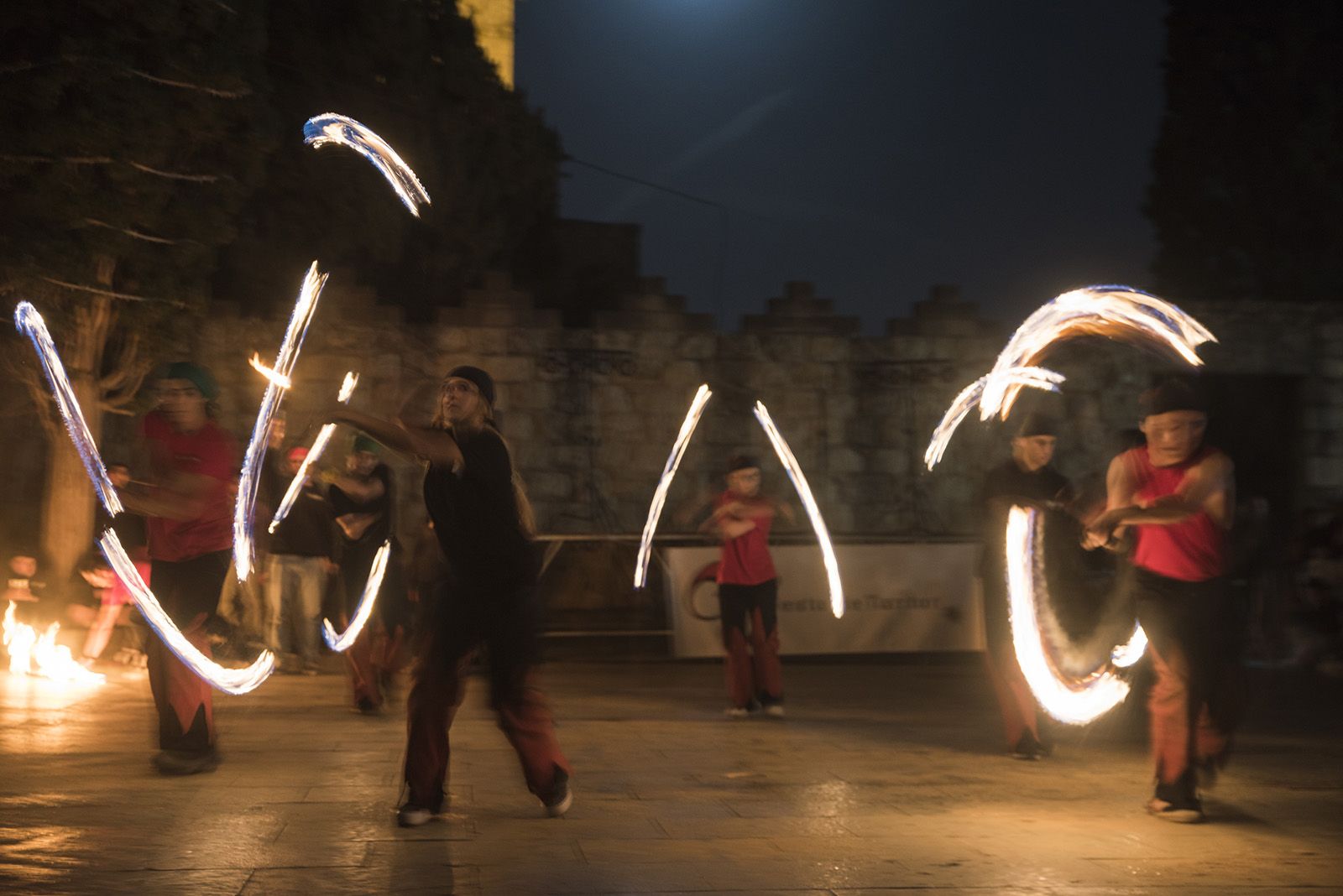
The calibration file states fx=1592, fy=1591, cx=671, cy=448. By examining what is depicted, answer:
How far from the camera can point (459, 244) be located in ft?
79.8

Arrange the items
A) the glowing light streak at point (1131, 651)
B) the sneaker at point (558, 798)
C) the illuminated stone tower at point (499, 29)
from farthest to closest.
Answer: the illuminated stone tower at point (499, 29) < the glowing light streak at point (1131, 651) < the sneaker at point (558, 798)

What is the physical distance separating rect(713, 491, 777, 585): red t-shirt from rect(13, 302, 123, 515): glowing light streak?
4.19 m

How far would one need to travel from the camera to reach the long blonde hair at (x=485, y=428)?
6.64 m

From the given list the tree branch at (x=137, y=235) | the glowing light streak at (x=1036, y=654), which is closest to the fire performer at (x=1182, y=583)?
the glowing light streak at (x=1036, y=654)

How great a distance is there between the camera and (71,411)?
9148mm

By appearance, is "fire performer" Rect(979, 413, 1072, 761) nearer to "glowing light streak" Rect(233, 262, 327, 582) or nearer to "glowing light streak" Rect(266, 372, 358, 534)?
"glowing light streak" Rect(233, 262, 327, 582)

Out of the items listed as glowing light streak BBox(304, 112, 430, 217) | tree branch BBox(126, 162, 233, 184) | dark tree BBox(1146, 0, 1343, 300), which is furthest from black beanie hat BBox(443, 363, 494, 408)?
dark tree BBox(1146, 0, 1343, 300)

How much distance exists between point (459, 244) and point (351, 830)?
61.0ft

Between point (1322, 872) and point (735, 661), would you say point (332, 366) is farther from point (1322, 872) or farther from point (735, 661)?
point (1322, 872)

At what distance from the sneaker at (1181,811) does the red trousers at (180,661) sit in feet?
14.6

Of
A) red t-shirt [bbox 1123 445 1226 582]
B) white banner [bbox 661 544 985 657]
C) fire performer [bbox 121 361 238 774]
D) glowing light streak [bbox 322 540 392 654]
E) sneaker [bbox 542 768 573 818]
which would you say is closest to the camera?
sneaker [bbox 542 768 573 818]

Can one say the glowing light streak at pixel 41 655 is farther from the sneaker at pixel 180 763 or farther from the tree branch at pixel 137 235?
the sneaker at pixel 180 763

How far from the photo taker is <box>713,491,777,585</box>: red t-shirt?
11.0 meters

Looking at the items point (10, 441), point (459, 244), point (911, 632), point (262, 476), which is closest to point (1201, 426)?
point (262, 476)
